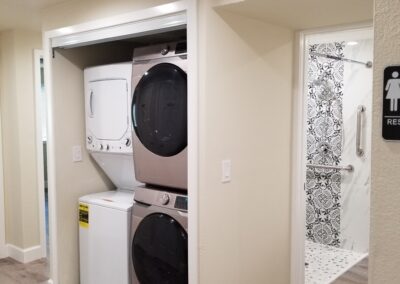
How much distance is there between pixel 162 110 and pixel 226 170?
0.58 meters

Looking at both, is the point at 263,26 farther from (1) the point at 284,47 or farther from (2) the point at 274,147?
(2) the point at 274,147

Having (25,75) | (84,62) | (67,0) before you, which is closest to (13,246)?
(25,75)

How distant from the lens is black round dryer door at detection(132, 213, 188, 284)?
92.9 inches

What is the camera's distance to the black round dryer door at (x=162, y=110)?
7.67 feet

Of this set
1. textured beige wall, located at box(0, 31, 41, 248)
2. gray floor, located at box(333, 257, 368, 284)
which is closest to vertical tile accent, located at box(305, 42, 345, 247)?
gray floor, located at box(333, 257, 368, 284)

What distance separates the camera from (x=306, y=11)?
215 cm

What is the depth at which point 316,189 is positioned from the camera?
14.3 feet

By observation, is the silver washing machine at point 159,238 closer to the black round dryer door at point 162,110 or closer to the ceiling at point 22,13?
the black round dryer door at point 162,110

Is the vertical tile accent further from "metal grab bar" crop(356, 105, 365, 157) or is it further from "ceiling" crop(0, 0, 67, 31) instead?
"ceiling" crop(0, 0, 67, 31)

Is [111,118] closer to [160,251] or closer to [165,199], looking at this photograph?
[165,199]

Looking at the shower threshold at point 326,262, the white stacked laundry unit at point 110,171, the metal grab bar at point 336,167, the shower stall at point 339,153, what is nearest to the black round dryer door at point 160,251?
the white stacked laundry unit at point 110,171

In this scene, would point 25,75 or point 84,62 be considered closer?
point 84,62

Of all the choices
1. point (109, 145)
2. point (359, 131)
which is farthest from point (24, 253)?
point (359, 131)

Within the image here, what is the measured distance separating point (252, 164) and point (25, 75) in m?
2.62
